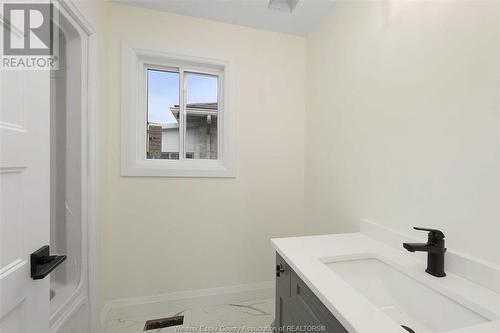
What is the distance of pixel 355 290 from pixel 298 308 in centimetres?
31

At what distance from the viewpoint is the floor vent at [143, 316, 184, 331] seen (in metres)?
1.62

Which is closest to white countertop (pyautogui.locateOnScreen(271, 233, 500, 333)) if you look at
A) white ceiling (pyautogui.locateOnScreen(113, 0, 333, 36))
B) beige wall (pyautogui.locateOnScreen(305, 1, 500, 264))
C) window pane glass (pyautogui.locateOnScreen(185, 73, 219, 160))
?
beige wall (pyautogui.locateOnScreen(305, 1, 500, 264))

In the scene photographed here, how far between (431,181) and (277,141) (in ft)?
3.91

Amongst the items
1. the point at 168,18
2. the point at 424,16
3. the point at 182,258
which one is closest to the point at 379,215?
the point at 424,16

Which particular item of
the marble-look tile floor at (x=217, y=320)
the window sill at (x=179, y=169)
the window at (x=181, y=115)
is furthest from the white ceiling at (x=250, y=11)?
the marble-look tile floor at (x=217, y=320)

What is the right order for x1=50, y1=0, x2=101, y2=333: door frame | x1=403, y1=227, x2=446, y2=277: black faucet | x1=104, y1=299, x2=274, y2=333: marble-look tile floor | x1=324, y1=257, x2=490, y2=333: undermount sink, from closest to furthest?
1. x1=324, y1=257, x2=490, y2=333: undermount sink
2. x1=403, y1=227, x2=446, y2=277: black faucet
3. x1=50, y1=0, x2=101, y2=333: door frame
4. x1=104, y1=299, x2=274, y2=333: marble-look tile floor

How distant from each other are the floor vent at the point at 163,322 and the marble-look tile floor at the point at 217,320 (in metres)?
0.03

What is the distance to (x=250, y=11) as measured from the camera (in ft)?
5.56

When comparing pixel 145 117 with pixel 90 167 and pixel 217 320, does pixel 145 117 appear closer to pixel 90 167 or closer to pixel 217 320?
pixel 90 167

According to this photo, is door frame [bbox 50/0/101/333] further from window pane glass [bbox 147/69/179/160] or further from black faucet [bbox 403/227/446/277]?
black faucet [bbox 403/227/446/277]

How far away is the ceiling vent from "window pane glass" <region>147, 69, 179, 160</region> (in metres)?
0.95

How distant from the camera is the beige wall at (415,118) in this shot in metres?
0.78

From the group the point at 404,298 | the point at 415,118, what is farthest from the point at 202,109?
the point at 404,298

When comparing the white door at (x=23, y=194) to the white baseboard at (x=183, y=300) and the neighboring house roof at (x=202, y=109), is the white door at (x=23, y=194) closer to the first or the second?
the white baseboard at (x=183, y=300)
